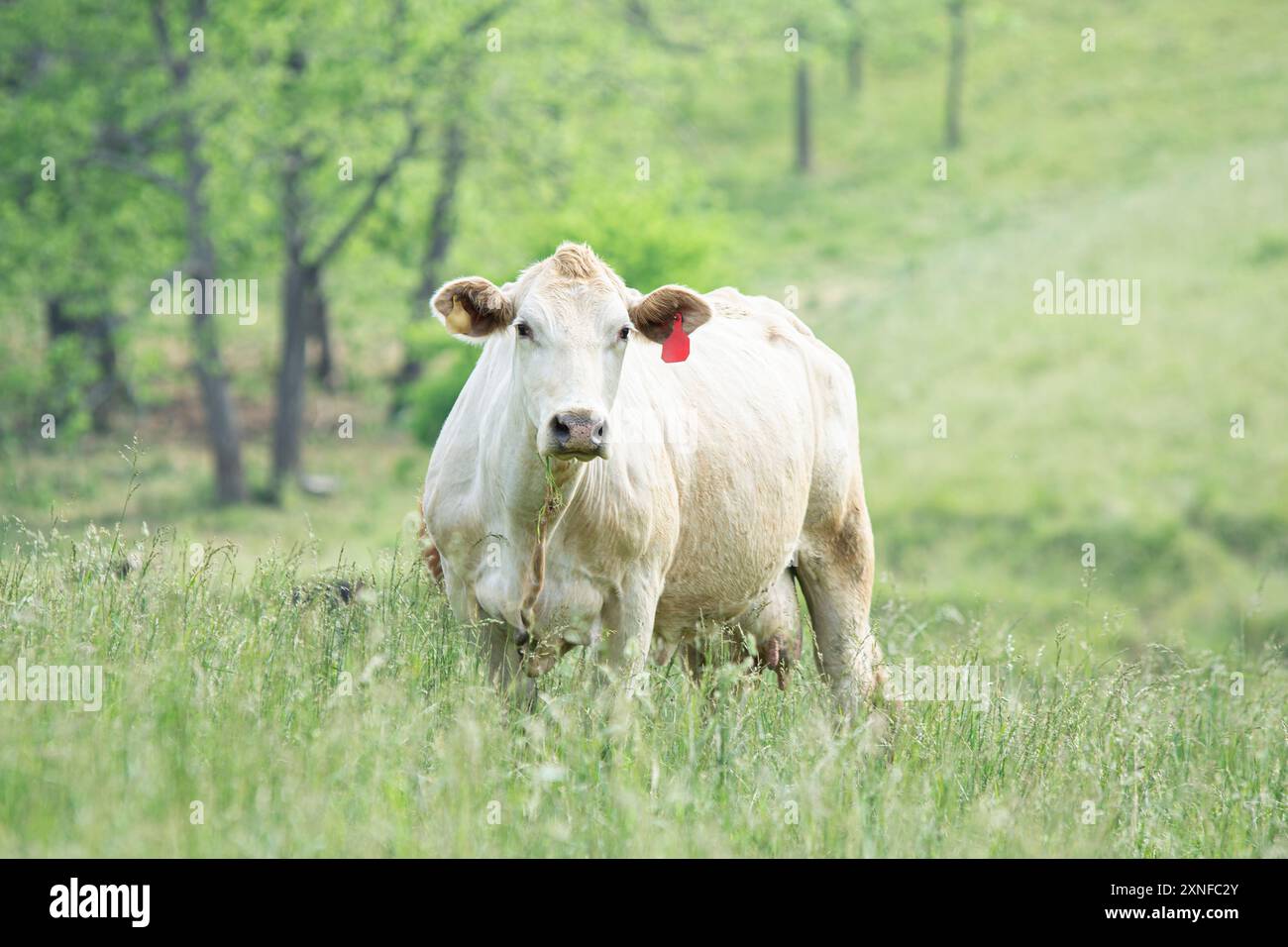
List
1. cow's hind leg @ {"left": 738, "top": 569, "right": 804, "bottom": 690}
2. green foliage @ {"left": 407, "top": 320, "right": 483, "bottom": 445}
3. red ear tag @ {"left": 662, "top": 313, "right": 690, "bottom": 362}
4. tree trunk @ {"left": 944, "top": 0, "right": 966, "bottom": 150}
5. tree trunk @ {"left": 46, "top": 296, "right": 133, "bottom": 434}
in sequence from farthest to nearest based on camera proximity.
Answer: tree trunk @ {"left": 944, "top": 0, "right": 966, "bottom": 150}, green foliage @ {"left": 407, "top": 320, "right": 483, "bottom": 445}, tree trunk @ {"left": 46, "top": 296, "right": 133, "bottom": 434}, cow's hind leg @ {"left": 738, "top": 569, "right": 804, "bottom": 690}, red ear tag @ {"left": 662, "top": 313, "right": 690, "bottom": 362}

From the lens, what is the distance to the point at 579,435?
521 cm

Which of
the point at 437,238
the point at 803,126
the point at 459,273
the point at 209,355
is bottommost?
the point at 209,355

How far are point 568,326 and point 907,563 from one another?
1503 centimetres

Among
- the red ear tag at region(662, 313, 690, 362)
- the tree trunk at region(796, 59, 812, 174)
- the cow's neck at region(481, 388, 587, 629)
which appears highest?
the tree trunk at region(796, 59, 812, 174)

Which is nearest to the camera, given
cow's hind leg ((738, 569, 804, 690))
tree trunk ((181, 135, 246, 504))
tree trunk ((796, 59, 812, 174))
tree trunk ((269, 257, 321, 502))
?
cow's hind leg ((738, 569, 804, 690))

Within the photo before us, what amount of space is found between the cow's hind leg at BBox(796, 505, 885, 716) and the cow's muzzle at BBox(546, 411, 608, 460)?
280 centimetres

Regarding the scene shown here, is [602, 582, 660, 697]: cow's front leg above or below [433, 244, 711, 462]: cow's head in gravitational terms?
below

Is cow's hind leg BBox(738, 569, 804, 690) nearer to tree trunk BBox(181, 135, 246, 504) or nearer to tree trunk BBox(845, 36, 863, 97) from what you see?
tree trunk BBox(181, 135, 246, 504)

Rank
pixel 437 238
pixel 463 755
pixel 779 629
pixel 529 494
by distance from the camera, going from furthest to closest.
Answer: pixel 437 238
pixel 779 629
pixel 529 494
pixel 463 755

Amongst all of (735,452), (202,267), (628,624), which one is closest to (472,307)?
(628,624)

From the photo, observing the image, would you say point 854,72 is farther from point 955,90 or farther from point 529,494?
point 529,494

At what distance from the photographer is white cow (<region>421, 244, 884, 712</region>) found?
5668mm

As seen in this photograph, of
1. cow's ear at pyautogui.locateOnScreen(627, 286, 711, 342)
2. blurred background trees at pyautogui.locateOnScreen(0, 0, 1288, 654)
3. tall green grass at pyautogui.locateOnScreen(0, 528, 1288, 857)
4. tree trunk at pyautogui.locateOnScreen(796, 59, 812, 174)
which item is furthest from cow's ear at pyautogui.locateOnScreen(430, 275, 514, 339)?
tree trunk at pyautogui.locateOnScreen(796, 59, 812, 174)
